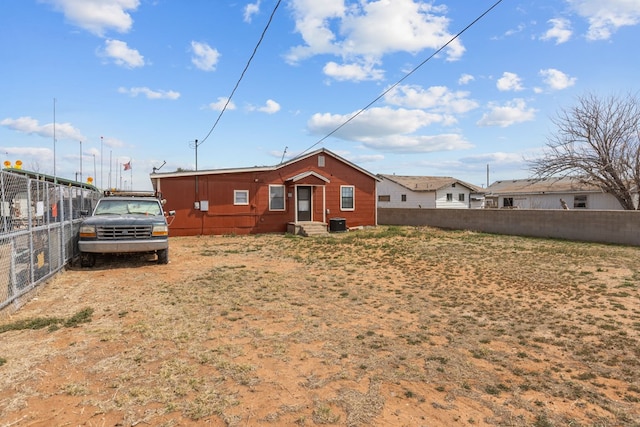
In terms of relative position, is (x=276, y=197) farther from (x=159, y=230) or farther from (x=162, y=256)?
(x=159, y=230)

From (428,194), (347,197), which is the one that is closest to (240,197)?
(347,197)

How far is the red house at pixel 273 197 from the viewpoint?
16.2 m

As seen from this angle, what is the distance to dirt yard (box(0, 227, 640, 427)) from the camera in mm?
2793

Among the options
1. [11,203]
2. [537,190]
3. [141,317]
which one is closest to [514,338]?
[141,317]

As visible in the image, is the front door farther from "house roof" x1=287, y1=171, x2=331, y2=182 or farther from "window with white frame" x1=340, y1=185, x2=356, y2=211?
"window with white frame" x1=340, y1=185, x2=356, y2=211

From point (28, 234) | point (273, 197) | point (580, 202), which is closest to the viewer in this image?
point (28, 234)

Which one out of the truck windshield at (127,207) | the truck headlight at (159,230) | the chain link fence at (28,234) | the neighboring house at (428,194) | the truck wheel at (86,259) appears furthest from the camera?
the neighboring house at (428,194)

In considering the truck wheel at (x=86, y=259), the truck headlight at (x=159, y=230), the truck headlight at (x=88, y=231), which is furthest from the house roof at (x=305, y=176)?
the truck headlight at (x=88, y=231)

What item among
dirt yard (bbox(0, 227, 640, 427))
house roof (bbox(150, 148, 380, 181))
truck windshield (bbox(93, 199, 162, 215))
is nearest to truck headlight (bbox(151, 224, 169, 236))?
dirt yard (bbox(0, 227, 640, 427))

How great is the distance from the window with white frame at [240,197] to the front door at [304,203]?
2.71 m

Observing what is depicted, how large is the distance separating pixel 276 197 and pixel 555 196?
23538 mm

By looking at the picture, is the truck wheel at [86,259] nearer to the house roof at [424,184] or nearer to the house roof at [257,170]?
the house roof at [257,170]

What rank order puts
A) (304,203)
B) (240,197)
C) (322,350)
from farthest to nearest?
(304,203) < (240,197) < (322,350)

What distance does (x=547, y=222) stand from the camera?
16.0m
